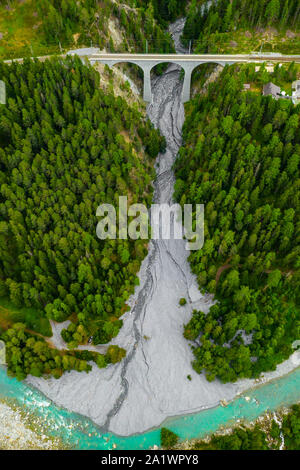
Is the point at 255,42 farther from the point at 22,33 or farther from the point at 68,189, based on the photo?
the point at 68,189

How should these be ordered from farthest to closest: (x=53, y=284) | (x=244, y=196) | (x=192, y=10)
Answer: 1. (x=192, y=10)
2. (x=244, y=196)
3. (x=53, y=284)

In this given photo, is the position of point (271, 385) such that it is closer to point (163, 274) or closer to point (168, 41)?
point (163, 274)

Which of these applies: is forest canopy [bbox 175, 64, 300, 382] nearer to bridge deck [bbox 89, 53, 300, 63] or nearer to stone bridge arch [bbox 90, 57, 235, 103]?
bridge deck [bbox 89, 53, 300, 63]

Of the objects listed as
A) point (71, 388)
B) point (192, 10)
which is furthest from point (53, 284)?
point (192, 10)

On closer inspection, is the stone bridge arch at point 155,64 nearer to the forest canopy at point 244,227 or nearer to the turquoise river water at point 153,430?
the forest canopy at point 244,227
